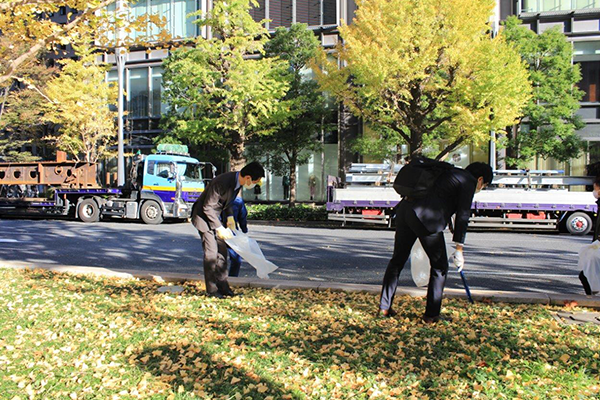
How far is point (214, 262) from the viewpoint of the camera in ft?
18.3

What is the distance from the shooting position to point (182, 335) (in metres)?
4.23

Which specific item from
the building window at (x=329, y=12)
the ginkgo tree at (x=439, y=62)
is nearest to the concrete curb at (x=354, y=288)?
the ginkgo tree at (x=439, y=62)

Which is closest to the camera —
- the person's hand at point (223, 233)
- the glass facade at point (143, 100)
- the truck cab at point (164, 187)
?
the person's hand at point (223, 233)

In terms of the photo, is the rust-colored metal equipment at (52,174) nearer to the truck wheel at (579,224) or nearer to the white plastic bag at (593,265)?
the truck wheel at (579,224)

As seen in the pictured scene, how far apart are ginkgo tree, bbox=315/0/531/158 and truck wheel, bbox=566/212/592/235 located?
12.0 ft

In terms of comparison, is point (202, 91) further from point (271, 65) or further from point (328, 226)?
point (328, 226)

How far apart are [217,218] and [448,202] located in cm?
245

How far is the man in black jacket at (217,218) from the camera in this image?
545cm

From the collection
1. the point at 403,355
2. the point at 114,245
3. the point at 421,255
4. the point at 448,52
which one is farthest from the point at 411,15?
the point at 403,355

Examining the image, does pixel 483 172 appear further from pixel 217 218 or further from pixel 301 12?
pixel 301 12

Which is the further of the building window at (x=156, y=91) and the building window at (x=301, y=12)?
the building window at (x=156, y=91)

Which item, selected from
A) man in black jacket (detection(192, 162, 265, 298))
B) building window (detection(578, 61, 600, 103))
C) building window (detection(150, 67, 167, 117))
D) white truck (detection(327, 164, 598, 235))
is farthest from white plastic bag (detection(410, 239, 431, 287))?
building window (detection(150, 67, 167, 117))

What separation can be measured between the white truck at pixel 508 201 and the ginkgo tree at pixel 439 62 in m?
1.93

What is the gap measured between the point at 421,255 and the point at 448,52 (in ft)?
36.5
